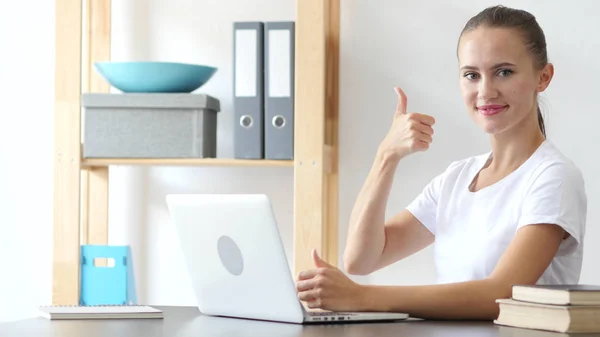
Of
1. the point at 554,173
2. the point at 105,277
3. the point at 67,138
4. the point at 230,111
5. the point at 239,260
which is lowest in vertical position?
the point at 105,277

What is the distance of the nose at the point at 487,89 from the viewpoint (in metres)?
1.94

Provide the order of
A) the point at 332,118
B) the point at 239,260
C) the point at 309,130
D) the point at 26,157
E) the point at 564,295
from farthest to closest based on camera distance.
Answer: the point at 26,157, the point at 332,118, the point at 309,130, the point at 239,260, the point at 564,295

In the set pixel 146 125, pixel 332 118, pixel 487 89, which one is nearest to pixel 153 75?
pixel 146 125

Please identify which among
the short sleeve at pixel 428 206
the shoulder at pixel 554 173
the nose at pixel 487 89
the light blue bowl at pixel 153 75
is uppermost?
the light blue bowl at pixel 153 75

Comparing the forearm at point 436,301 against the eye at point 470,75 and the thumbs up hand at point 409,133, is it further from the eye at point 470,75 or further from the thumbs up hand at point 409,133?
the eye at point 470,75

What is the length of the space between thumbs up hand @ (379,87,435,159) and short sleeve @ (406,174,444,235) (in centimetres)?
22

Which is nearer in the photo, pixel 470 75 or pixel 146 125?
pixel 470 75

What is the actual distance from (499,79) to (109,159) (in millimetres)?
1284

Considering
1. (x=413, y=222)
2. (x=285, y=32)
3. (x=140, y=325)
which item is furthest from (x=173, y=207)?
(x=285, y=32)

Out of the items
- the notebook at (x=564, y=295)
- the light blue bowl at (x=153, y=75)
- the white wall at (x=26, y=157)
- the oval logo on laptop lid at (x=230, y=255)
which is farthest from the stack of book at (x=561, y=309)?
the white wall at (x=26, y=157)

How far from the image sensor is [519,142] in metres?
1.99

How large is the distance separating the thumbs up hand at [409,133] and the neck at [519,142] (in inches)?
6.5

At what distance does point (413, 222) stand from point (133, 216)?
3.78ft

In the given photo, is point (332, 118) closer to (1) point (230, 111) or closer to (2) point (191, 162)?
(1) point (230, 111)
